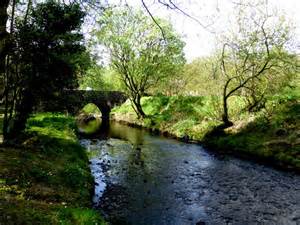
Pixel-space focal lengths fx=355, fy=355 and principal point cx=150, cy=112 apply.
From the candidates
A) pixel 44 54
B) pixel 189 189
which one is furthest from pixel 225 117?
pixel 44 54

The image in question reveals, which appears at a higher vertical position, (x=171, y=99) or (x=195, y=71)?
(x=195, y=71)

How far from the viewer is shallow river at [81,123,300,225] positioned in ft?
55.6

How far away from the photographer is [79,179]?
18547 millimetres

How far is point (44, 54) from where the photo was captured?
21734mm

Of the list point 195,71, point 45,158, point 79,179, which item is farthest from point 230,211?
point 195,71

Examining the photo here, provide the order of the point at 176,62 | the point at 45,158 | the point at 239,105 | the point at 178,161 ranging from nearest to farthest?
the point at 45,158, the point at 178,161, the point at 239,105, the point at 176,62

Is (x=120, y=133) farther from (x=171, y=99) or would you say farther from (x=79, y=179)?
(x=79, y=179)

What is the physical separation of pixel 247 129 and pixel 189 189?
18.0 metres

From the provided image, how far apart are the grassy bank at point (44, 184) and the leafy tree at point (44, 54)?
9.98 ft

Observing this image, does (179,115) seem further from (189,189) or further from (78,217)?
(78,217)

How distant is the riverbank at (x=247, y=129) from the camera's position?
101ft

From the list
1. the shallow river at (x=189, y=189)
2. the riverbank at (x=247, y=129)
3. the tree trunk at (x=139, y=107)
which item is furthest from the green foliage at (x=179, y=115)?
the shallow river at (x=189, y=189)

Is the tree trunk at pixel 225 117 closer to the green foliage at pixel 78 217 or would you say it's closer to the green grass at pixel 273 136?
the green grass at pixel 273 136

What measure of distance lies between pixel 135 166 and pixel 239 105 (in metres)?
19.7
